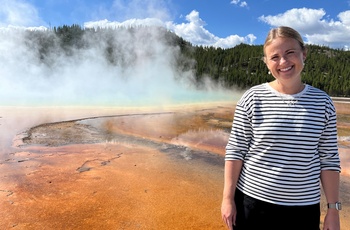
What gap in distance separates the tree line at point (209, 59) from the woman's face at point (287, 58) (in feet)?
131

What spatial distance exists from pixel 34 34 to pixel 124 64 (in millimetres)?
20195

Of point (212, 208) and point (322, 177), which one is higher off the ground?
point (322, 177)

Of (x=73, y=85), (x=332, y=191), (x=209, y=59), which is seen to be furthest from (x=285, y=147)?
(x=209, y=59)

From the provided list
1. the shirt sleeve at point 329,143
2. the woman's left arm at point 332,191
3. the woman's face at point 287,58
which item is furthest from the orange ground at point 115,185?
the woman's face at point 287,58

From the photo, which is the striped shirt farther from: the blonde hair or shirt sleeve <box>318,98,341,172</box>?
the blonde hair

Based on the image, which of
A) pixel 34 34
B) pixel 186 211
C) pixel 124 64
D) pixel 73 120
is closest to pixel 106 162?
pixel 186 211

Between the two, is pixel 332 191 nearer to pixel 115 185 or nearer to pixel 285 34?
pixel 285 34

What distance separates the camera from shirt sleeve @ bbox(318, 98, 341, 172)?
4.61 feet

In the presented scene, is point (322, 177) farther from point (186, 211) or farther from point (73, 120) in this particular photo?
point (73, 120)

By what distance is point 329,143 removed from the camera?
1419 millimetres

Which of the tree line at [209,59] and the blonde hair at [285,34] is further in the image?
the tree line at [209,59]

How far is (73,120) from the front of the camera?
1064cm

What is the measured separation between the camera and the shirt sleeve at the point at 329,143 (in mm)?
1404

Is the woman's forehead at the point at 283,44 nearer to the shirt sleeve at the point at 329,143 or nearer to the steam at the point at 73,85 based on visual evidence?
the shirt sleeve at the point at 329,143
